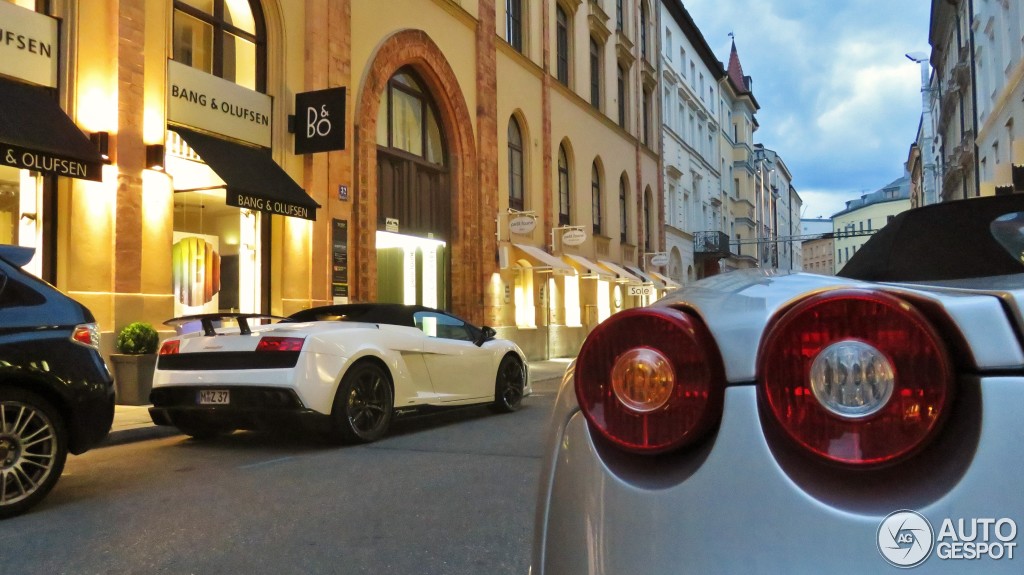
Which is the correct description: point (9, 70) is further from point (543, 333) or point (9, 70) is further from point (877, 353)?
point (543, 333)

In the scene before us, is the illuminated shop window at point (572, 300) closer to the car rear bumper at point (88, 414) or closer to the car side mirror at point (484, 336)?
the car side mirror at point (484, 336)

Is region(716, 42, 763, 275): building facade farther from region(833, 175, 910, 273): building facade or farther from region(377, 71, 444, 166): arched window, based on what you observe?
region(833, 175, 910, 273): building facade

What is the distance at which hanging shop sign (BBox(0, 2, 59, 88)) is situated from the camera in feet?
31.0

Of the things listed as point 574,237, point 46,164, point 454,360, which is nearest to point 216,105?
point 46,164

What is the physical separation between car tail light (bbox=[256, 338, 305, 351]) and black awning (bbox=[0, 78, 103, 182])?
157 inches

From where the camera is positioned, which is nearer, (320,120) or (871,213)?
(320,120)

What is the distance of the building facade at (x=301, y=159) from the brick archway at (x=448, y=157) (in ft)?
0.16

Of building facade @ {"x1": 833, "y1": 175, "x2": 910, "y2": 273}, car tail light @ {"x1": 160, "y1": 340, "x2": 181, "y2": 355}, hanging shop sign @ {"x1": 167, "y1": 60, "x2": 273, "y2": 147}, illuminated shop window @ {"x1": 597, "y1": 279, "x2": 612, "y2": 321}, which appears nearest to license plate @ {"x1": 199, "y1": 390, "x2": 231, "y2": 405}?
car tail light @ {"x1": 160, "y1": 340, "x2": 181, "y2": 355}

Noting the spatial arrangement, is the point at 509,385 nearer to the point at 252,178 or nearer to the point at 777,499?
the point at 252,178

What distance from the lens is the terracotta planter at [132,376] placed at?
32.8ft

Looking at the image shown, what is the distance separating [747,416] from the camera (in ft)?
4.10

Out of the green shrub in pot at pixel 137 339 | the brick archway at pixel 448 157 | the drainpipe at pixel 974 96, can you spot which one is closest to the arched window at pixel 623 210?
the drainpipe at pixel 974 96

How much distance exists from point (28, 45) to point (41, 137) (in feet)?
4.88

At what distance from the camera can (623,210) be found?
30781mm
